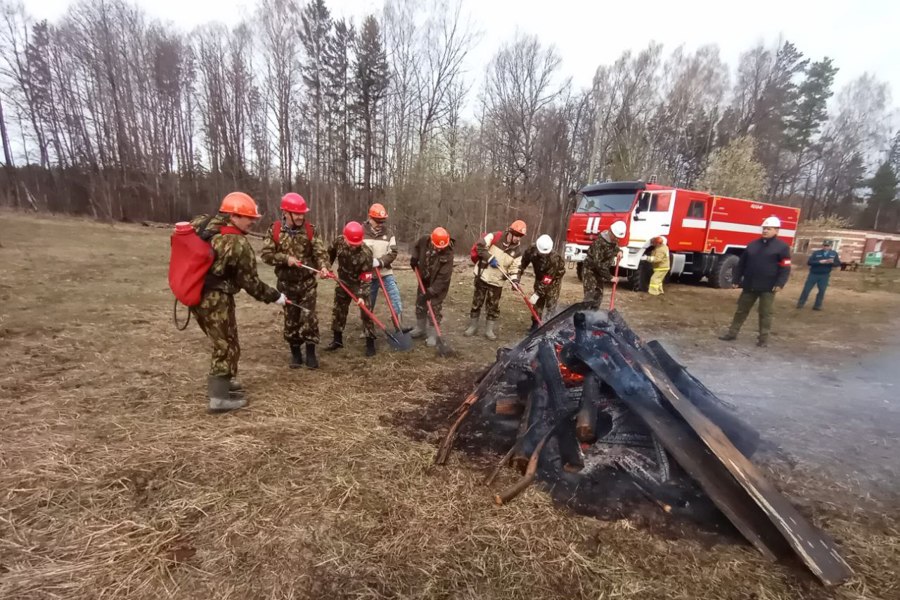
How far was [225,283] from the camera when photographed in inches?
132

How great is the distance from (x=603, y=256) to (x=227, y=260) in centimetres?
567

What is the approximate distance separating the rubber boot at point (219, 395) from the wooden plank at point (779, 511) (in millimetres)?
3462

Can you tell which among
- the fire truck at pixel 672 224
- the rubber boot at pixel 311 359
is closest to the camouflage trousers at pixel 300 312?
the rubber boot at pixel 311 359

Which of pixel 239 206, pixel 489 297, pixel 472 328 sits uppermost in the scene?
pixel 239 206

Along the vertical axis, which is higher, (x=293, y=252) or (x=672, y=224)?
(x=672, y=224)

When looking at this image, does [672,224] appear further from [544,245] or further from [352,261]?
[352,261]

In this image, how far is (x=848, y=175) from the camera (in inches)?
1483

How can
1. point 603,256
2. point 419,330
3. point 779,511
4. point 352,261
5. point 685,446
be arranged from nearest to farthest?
point 779,511
point 685,446
point 352,261
point 419,330
point 603,256

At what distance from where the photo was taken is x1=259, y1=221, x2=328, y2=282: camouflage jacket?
415 centimetres

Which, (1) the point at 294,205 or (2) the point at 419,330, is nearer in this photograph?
(1) the point at 294,205

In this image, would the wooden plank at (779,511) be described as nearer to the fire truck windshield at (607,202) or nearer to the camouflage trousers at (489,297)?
the camouflage trousers at (489,297)

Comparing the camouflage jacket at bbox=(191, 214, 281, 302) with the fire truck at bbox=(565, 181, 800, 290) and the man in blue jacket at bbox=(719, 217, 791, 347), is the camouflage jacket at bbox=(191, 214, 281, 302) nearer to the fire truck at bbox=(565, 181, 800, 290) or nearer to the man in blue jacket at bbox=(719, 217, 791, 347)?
the man in blue jacket at bbox=(719, 217, 791, 347)

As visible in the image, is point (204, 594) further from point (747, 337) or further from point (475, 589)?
point (747, 337)

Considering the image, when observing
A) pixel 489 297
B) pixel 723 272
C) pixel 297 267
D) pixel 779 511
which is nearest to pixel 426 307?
pixel 489 297
